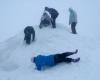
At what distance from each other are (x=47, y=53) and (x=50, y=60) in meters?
1.53

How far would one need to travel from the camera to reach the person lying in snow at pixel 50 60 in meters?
13.0

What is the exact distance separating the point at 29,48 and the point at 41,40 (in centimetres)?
93

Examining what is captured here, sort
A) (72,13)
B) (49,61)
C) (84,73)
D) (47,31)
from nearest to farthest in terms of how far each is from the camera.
A: (84,73) → (49,61) → (47,31) → (72,13)

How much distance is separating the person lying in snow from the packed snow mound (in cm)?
23

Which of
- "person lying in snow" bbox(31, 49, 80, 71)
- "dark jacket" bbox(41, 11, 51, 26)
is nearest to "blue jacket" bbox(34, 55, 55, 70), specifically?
"person lying in snow" bbox(31, 49, 80, 71)

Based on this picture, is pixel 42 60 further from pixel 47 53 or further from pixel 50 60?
pixel 47 53

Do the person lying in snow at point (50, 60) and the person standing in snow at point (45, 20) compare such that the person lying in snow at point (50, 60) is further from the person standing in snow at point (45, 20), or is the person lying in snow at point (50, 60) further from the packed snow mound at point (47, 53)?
the person standing in snow at point (45, 20)

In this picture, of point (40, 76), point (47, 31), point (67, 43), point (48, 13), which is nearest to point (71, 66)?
point (40, 76)

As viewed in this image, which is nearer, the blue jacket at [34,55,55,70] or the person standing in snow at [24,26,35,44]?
the blue jacket at [34,55,55,70]

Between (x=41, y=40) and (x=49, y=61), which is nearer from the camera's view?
(x=49, y=61)

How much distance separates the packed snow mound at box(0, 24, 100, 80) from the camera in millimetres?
12617

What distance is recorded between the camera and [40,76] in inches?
489

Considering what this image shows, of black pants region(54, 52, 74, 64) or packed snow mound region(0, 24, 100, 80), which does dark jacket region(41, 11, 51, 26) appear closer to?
packed snow mound region(0, 24, 100, 80)

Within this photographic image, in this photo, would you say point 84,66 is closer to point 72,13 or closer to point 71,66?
point 71,66
